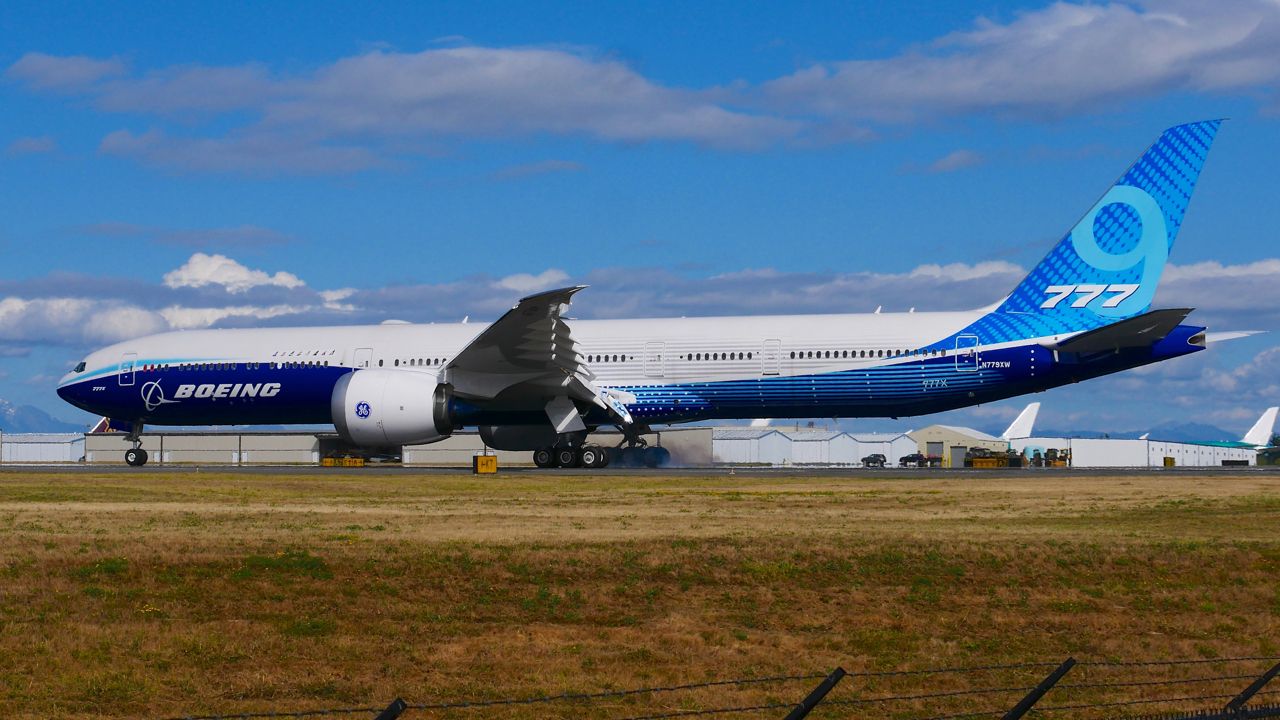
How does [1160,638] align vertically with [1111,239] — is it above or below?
below

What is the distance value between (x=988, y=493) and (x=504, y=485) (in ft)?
37.4

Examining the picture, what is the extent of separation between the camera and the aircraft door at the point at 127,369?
1796 inches

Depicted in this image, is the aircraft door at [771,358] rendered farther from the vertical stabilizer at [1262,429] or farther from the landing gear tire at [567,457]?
the vertical stabilizer at [1262,429]

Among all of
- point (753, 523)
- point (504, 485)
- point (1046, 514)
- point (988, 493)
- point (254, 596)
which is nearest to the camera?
point (254, 596)

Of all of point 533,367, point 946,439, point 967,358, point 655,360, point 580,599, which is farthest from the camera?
point 946,439

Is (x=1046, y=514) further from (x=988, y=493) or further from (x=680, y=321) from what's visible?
(x=680, y=321)

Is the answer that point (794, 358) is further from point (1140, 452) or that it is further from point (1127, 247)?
point (1140, 452)

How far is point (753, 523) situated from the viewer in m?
23.8

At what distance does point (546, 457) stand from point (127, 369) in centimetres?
1482

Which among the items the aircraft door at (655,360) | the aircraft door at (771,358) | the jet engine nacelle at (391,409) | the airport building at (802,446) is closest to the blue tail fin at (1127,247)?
the aircraft door at (771,358)

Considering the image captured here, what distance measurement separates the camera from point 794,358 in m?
39.8

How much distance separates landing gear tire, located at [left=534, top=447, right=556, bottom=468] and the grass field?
50.4 feet

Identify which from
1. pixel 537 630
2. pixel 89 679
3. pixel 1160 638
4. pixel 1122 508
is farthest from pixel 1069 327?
pixel 89 679

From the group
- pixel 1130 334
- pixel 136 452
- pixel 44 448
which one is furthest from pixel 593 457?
pixel 44 448
